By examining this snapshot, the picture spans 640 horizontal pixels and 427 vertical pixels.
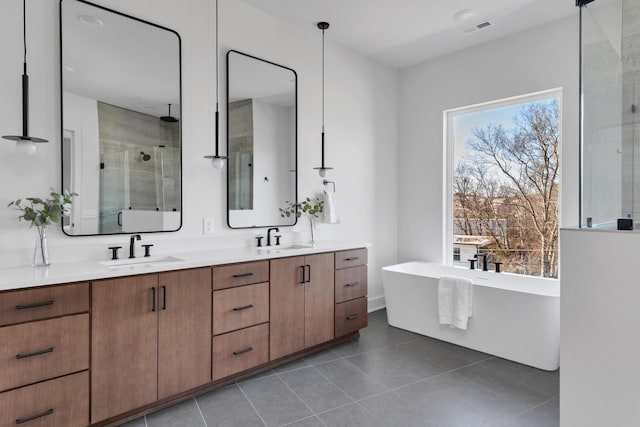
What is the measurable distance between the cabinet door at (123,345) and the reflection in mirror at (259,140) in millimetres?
1074

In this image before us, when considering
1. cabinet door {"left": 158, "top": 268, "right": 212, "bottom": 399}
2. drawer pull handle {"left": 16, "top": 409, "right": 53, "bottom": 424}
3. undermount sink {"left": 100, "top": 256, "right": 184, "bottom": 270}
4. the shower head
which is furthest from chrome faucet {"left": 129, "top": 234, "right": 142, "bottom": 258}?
drawer pull handle {"left": 16, "top": 409, "right": 53, "bottom": 424}

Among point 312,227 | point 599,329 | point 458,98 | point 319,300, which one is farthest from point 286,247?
point 458,98

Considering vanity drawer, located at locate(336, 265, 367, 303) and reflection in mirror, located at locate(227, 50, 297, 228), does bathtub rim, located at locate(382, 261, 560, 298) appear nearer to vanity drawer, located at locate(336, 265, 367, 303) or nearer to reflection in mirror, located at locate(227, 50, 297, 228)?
vanity drawer, located at locate(336, 265, 367, 303)

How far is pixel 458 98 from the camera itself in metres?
4.07

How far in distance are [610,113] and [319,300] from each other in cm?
225

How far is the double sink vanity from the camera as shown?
174 cm

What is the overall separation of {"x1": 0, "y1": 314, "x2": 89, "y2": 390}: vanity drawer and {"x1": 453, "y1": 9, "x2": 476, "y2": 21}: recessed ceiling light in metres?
3.55

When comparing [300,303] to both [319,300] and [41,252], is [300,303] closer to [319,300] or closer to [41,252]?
[319,300]

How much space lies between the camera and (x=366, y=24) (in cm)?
346

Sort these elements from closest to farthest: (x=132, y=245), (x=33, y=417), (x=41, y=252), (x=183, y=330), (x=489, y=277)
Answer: (x=33, y=417)
(x=41, y=252)
(x=183, y=330)
(x=132, y=245)
(x=489, y=277)

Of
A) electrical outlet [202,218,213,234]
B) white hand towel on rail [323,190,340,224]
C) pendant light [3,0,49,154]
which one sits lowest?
electrical outlet [202,218,213,234]

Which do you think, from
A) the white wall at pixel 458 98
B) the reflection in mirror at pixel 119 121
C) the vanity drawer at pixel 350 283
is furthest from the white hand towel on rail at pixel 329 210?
the reflection in mirror at pixel 119 121

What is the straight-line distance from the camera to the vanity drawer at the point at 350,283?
3.22 m

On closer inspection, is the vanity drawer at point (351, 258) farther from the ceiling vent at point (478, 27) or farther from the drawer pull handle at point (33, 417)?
the ceiling vent at point (478, 27)
